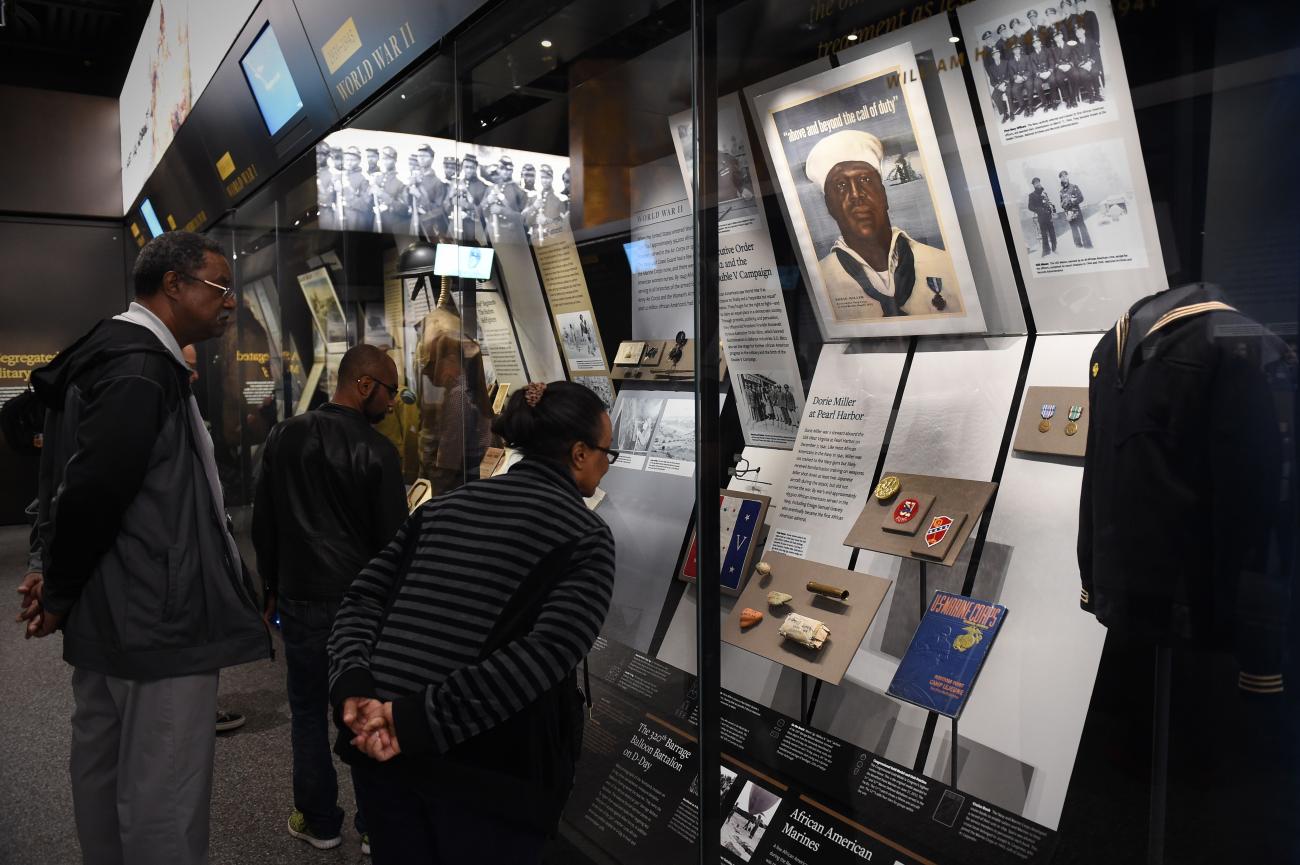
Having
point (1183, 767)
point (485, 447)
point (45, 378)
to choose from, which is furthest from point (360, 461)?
point (1183, 767)

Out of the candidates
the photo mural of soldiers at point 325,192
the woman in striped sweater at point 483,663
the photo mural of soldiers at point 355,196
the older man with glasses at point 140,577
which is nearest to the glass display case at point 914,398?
the woman in striped sweater at point 483,663

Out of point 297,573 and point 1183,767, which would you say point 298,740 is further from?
point 1183,767

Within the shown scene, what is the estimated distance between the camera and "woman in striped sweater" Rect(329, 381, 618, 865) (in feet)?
4.71

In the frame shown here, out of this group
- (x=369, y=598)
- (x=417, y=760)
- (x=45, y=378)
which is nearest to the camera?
(x=417, y=760)

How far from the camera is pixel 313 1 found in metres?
3.56

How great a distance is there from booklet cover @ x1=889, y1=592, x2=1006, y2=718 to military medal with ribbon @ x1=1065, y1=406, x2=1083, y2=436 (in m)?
0.41

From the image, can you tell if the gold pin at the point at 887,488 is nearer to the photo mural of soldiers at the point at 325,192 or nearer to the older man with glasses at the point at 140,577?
the older man with glasses at the point at 140,577

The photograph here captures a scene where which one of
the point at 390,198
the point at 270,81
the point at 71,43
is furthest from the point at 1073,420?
the point at 71,43

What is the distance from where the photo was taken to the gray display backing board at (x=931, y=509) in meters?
1.82

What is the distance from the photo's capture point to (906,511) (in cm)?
188

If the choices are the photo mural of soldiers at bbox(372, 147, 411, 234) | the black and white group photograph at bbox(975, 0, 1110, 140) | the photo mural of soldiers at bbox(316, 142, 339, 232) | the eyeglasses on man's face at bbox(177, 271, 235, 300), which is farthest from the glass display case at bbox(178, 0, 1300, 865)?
the photo mural of soldiers at bbox(316, 142, 339, 232)

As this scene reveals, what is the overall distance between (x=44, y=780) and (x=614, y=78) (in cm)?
314

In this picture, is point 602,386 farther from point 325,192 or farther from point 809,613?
point 325,192

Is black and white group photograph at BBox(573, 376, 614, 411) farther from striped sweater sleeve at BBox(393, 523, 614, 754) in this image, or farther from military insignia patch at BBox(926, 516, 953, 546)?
military insignia patch at BBox(926, 516, 953, 546)
